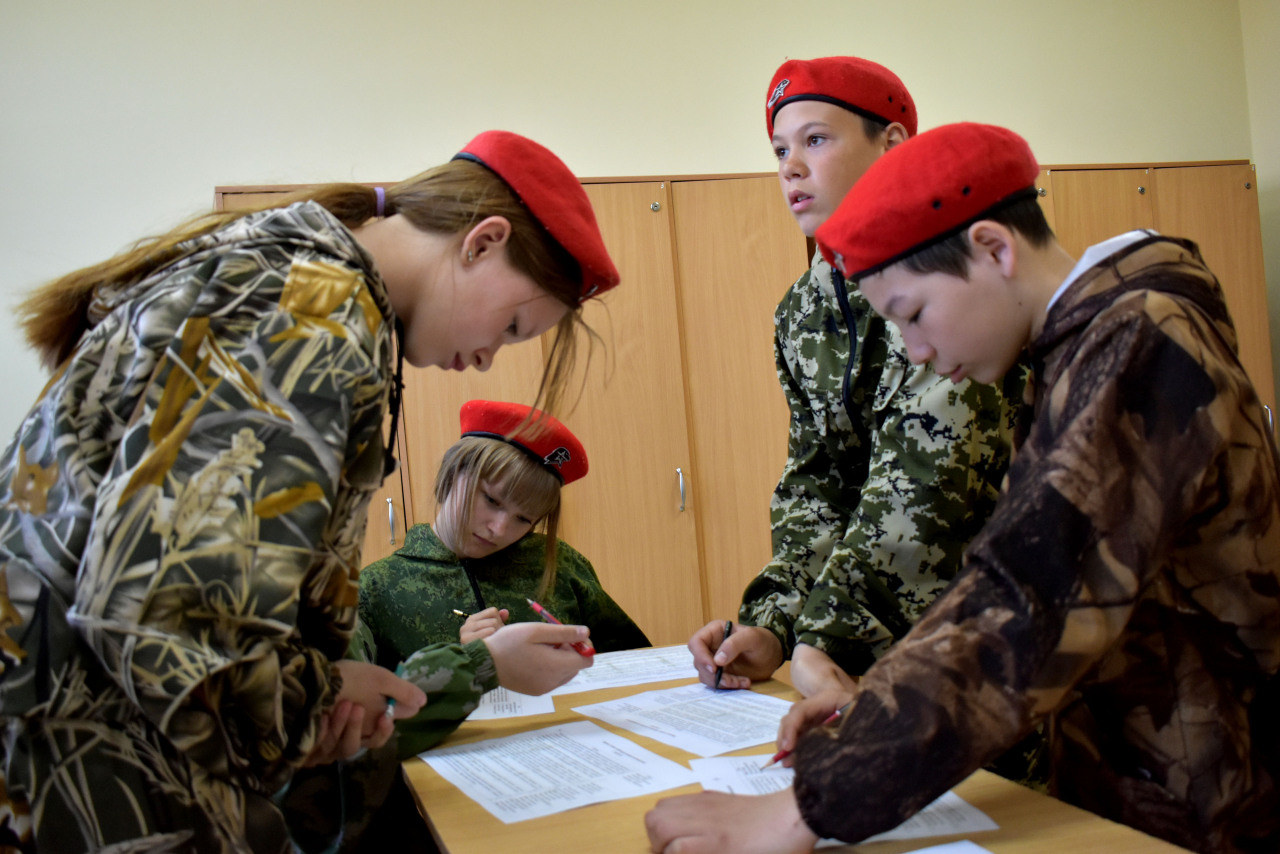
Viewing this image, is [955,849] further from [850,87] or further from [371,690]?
[850,87]

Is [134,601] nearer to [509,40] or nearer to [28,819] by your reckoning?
[28,819]

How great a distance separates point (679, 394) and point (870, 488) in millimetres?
2015

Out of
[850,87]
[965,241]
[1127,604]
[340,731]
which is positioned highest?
[850,87]

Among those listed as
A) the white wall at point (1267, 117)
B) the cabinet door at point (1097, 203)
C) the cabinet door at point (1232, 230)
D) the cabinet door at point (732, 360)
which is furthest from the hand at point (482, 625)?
the white wall at point (1267, 117)

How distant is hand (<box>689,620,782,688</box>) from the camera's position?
1483mm

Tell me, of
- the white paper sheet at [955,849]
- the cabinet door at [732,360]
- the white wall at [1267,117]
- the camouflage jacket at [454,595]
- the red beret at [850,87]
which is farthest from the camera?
the white wall at [1267,117]

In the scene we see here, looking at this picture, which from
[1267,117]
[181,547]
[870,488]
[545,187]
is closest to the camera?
[181,547]

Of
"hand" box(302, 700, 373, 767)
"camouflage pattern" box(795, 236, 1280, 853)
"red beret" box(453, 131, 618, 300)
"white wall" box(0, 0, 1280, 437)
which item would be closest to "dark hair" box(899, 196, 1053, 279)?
"camouflage pattern" box(795, 236, 1280, 853)

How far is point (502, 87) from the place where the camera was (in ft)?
12.9

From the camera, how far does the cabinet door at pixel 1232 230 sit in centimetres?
403

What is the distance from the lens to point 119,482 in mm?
670

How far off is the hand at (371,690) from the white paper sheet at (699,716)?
369 millimetres

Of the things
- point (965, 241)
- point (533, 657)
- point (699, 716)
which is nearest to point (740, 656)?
point (699, 716)

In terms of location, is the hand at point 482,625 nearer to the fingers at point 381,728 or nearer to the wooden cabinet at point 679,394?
the fingers at point 381,728
